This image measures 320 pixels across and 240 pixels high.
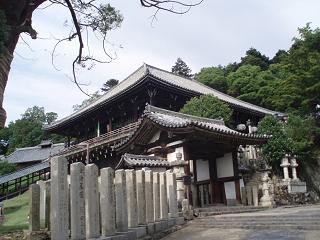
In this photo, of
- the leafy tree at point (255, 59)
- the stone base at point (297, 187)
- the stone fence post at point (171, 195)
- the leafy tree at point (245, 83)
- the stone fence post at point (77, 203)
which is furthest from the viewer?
the leafy tree at point (255, 59)

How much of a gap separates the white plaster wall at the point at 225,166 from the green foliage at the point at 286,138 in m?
6.26

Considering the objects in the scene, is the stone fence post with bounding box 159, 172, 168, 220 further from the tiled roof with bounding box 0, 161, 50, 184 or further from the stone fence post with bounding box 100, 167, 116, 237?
the tiled roof with bounding box 0, 161, 50, 184

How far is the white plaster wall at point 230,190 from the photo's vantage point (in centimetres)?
1534

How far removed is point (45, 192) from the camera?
21.0ft

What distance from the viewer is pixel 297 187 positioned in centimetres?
2034

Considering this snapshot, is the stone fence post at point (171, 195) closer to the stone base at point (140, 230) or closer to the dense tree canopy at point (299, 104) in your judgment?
the stone base at point (140, 230)

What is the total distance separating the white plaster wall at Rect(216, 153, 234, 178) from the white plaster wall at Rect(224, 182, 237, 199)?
0.38 meters

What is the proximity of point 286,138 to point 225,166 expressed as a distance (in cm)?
713

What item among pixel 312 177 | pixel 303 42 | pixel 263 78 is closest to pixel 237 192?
pixel 312 177

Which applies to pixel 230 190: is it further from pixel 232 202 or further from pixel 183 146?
pixel 183 146

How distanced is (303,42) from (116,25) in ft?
76.9

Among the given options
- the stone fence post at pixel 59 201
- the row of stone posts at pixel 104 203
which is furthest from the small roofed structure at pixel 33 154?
the stone fence post at pixel 59 201

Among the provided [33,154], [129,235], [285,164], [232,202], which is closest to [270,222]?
[129,235]

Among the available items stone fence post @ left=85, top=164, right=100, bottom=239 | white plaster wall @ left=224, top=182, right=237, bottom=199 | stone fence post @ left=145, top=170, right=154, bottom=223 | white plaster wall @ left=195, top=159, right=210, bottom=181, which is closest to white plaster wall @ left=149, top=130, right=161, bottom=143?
white plaster wall @ left=195, top=159, right=210, bottom=181
